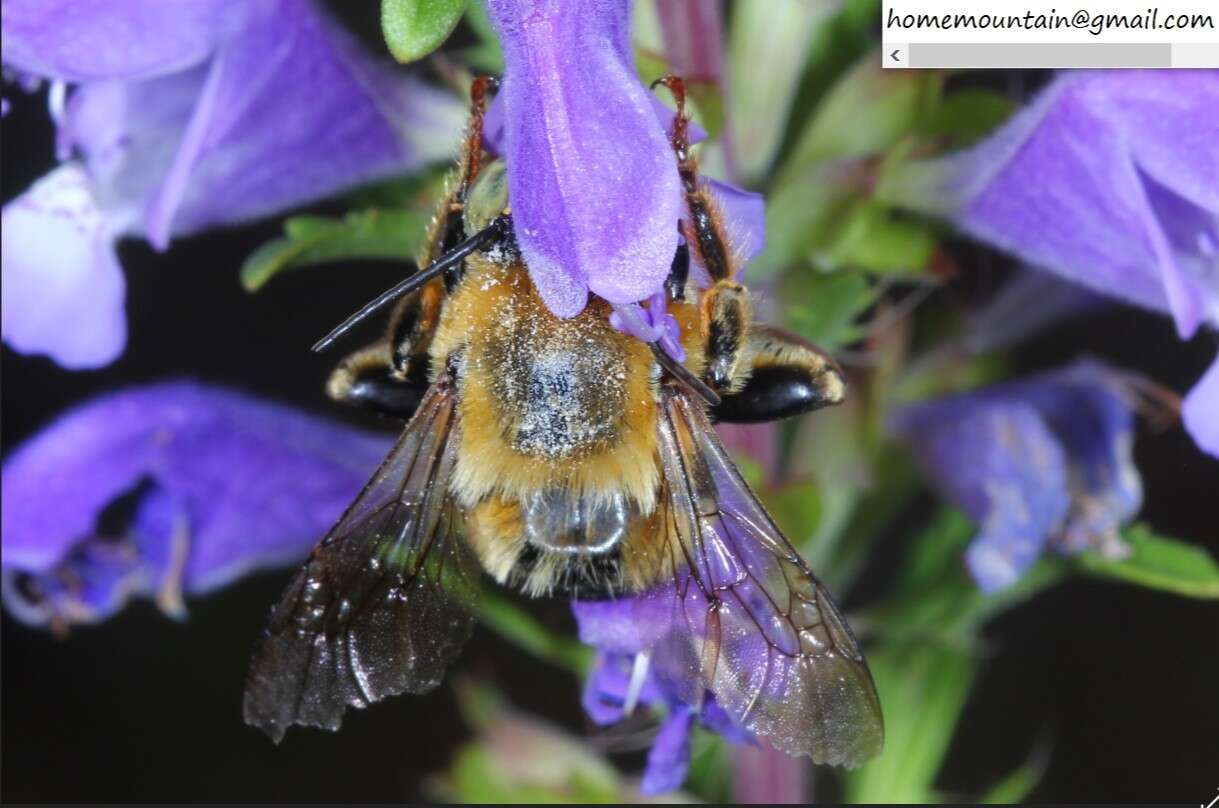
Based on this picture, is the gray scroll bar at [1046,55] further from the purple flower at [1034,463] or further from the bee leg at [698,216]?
the purple flower at [1034,463]

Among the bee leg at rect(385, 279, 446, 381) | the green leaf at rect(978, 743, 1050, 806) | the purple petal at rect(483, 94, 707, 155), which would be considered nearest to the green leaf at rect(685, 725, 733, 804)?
the green leaf at rect(978, 743, 1050, 806)

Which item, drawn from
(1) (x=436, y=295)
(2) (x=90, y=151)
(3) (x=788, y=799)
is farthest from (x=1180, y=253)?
(2) (x=90, y=151)

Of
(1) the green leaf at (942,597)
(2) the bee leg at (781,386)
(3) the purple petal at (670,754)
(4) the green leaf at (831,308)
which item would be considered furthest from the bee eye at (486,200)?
(1) the green leaf at (942,597)

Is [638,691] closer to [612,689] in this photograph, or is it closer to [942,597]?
[612,689]

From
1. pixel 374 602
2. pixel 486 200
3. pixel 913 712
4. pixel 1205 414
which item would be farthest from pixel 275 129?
pixel 913 712

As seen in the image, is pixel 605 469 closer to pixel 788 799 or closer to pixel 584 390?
pixel 584 390
